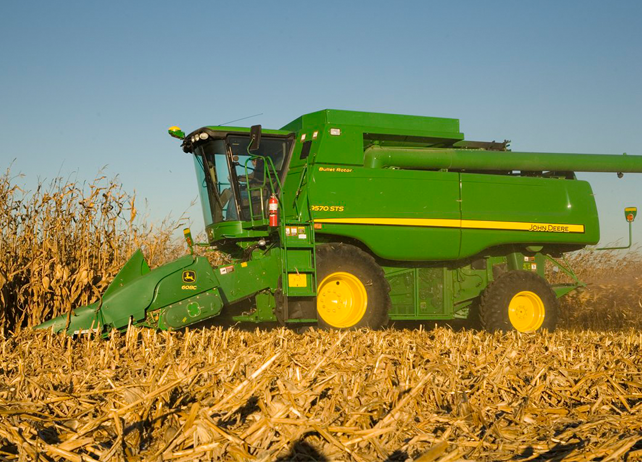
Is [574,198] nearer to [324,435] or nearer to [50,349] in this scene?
[50,349]

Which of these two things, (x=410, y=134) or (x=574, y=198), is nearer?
(x=410, y=134)

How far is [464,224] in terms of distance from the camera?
7.60 metres

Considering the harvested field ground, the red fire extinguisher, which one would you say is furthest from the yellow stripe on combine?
the harvested field ground

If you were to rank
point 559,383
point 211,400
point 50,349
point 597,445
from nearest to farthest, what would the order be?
point 597,445 < point 211,400 < point 559,383 < point 50,349

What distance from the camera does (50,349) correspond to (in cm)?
478

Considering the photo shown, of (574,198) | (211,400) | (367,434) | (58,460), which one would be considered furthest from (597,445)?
(574,198)

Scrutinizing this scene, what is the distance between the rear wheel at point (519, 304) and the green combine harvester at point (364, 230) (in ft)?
0.05

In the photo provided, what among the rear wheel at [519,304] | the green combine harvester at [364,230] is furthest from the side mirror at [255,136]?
the rear wheel at [519,304]

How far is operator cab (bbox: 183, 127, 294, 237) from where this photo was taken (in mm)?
7082

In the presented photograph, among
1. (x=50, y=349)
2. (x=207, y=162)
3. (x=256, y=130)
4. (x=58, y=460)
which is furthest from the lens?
(x=207, y=162)

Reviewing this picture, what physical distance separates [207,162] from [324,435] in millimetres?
5334

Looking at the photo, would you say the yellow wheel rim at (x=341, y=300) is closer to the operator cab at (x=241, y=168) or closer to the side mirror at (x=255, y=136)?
the operator cab at (x=241, y=168)

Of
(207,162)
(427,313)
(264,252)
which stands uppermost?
(207,162)

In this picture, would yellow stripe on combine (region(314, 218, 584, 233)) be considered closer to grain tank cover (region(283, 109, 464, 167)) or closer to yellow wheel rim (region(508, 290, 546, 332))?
grain tank cover (region(283, 109, 464, 167))
